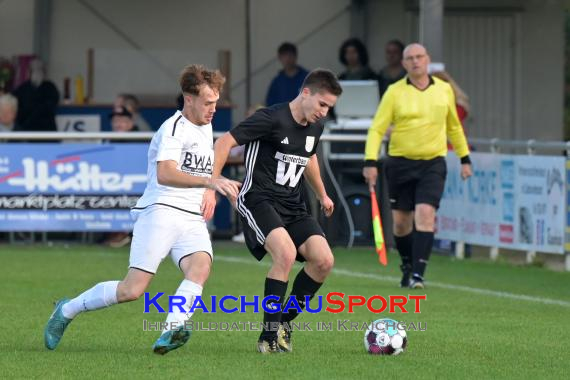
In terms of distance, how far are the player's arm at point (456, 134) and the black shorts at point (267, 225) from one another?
4525mm

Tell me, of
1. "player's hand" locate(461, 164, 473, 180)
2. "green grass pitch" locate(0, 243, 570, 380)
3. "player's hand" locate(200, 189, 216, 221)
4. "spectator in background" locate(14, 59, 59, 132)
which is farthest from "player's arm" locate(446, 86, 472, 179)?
"spectator in background" locate(14, 59, 59, 132)

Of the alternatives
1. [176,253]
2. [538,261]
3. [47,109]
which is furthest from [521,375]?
[47,109]

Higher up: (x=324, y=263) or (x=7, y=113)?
(x=7, y=113)

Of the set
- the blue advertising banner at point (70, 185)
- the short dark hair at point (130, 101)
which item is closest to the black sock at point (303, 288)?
the blue advertising banner at point (70, 185)

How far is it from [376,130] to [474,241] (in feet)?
13.3

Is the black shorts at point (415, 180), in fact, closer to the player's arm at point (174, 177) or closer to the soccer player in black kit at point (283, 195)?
the soccer player in black kit at point (283, 195)

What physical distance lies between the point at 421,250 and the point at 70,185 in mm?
5880

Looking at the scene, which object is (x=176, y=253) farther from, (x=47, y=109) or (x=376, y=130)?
(x=47, y=109)

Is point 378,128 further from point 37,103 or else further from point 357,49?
point 37,103

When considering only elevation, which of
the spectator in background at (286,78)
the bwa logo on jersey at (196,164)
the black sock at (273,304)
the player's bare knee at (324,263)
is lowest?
the black sock at (273,304)

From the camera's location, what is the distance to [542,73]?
22266mm

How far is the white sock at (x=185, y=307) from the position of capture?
322 inches

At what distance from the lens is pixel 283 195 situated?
893cm

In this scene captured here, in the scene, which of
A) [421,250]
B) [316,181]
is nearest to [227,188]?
[316,181]
